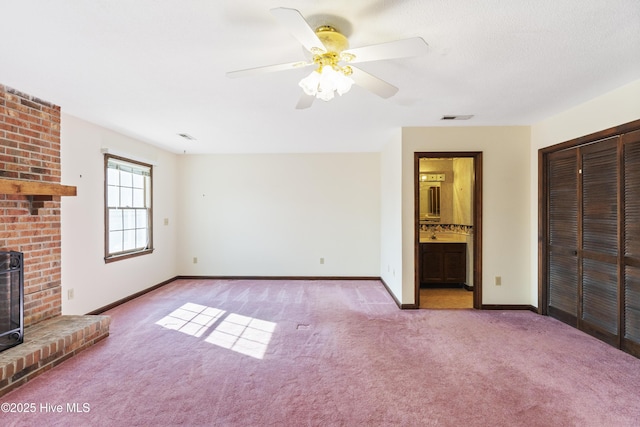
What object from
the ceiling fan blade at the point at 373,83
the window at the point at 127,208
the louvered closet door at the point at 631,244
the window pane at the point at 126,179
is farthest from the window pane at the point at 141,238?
the louvered closet door at the point at 631,244

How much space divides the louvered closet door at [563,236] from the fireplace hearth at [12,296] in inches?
210

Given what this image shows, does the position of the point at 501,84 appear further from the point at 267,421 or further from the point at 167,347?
the point at 167,347

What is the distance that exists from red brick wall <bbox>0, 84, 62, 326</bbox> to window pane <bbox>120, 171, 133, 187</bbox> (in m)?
1.20

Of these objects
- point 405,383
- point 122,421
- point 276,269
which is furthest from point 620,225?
point 276,269

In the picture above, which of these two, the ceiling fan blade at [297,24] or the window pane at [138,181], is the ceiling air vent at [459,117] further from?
the window pane at [138,181]

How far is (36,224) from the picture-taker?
9.45ft

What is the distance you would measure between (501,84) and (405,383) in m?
2.61

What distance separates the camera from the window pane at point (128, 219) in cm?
443

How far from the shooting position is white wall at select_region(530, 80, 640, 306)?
8.83 ft

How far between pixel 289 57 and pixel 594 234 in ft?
11.2

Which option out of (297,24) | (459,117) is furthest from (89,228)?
(459,117)

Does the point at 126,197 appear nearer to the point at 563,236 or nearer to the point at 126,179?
the point at 126,179

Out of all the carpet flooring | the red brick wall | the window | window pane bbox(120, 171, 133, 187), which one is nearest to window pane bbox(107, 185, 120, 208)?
the window

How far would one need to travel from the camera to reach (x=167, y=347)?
2.88m
